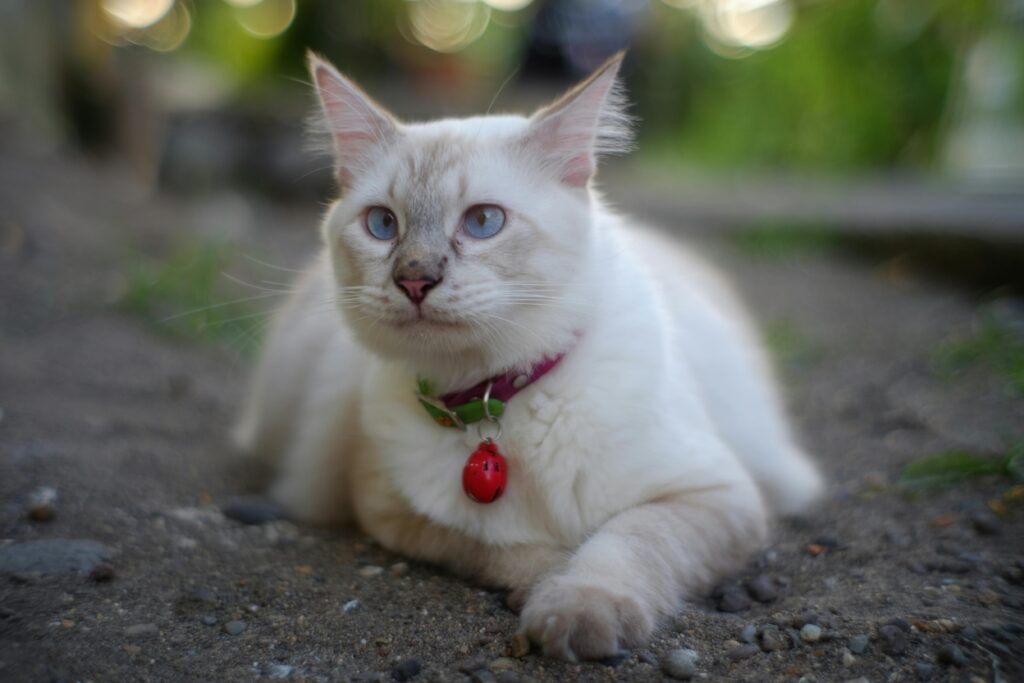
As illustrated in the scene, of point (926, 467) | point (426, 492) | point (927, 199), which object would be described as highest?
point (927, 199)

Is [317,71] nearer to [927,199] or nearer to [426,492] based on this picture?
[426,492]

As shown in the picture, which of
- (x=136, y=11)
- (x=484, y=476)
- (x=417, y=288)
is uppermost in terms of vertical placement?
(x=136, y=11)

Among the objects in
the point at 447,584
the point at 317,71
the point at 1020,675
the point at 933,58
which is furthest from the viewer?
the point at 933,58

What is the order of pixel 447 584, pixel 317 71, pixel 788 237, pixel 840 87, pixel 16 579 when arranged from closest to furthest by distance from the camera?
pixel 16 579 → pixel 447 584 → pixel 317 71 → pixel 788 237 → pixel 840 87

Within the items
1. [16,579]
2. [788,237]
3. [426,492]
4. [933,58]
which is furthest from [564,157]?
[933,58]

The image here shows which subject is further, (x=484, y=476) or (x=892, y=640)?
(x=484, y=476)

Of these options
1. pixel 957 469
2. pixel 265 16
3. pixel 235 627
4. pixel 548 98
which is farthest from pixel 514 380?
pixel 265 16

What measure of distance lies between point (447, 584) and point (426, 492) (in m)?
0.24

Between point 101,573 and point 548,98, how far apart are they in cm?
970

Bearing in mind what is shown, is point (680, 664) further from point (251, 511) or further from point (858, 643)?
point (251, 511)

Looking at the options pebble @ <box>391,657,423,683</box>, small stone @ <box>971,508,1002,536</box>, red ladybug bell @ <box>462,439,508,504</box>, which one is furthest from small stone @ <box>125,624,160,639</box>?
small stone @ <box>971,508,1002,536</box>

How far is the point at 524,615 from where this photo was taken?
6.01ft

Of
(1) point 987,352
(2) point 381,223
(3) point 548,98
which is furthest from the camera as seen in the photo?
(3) point 548,98

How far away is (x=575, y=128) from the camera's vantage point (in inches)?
86.3
